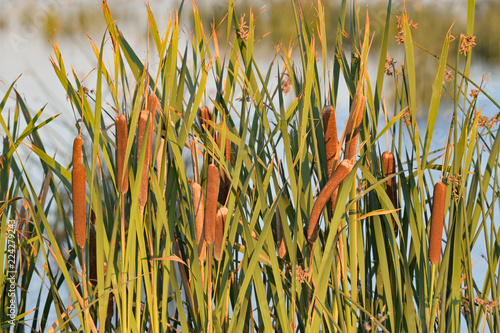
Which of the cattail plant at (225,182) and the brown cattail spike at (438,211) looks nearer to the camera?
the brown cattail spike at (438,211)

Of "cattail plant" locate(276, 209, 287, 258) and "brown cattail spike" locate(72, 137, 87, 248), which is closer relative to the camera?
"brown cattail spike" locate(72, 137, 87, 248)

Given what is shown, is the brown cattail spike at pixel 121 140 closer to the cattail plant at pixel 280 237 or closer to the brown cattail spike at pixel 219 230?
the brown cattail spike at pixel 219 230

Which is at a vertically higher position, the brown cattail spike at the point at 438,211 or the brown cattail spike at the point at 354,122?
the brown cattail spike at the point at 354,122

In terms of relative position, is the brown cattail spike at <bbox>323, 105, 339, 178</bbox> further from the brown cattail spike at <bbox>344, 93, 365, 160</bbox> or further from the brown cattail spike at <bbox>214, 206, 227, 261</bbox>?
the brown cattail spike at <bbox>214, 206, 227, 261</bbox>

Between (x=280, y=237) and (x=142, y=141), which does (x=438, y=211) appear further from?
(x=142, y=141)

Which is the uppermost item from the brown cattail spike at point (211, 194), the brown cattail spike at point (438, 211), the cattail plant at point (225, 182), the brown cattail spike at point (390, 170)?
the cattail plant at point (225, 182)

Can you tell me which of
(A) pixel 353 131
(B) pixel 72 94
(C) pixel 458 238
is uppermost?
(B) pixel 72 94

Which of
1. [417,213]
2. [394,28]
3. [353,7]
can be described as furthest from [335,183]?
[394,28]

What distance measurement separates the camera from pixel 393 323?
2.47ft

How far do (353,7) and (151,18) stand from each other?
35 cm

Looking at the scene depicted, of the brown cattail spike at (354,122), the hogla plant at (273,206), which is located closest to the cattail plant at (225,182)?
the hogla plant at (273,206)

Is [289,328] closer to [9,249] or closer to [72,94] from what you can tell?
[72,94]

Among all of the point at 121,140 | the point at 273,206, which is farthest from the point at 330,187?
the point at 121,140

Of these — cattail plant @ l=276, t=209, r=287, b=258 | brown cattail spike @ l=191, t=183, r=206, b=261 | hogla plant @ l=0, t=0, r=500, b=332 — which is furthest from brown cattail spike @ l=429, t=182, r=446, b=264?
brown cattail spike @ l=191, t=183, r=206, b=261
